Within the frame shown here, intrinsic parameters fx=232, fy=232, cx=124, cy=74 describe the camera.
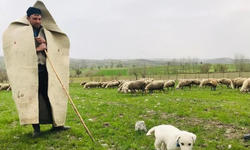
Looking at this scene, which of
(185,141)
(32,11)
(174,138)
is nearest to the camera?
(185,141)

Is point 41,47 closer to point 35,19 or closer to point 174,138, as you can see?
point 35,19

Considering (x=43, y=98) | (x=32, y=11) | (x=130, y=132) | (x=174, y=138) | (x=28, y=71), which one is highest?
(x=32, y=11)

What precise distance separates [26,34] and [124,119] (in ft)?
17.8

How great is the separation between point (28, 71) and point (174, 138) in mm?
5007

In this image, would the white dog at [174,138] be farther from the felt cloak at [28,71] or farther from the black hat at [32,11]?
the black hat at [32,11]

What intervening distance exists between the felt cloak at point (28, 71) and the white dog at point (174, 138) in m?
3.78

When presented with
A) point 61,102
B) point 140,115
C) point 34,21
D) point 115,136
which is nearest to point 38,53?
point 34,21

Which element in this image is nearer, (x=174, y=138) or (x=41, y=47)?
(x=174, y=138)

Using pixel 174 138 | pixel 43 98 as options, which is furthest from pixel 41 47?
pixel 174 138

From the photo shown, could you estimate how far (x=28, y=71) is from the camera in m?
7.46

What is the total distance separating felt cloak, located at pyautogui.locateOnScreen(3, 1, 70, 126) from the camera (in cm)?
721

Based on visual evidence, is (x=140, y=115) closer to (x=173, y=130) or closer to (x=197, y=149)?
(x=197, y=149)

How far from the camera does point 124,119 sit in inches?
411

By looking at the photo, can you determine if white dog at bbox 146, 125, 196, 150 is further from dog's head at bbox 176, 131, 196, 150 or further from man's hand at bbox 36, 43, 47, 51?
man's hand at bbox 36, 43, 47, 51
